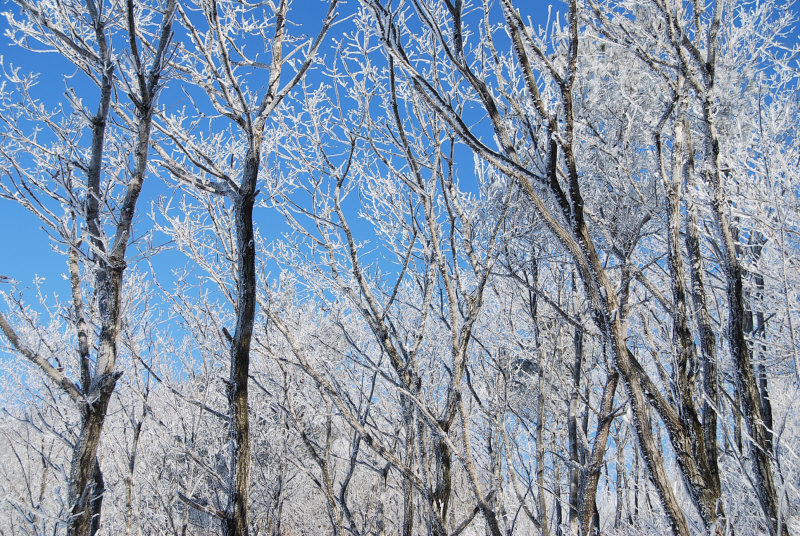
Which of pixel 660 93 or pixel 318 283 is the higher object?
pixel 660 93

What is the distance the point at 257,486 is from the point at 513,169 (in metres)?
11.6

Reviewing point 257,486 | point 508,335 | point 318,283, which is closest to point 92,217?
point 318,283

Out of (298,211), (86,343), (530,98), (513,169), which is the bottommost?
(86,343)

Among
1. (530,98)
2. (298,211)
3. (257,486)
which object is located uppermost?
(298,211)

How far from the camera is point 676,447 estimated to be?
1758 mm

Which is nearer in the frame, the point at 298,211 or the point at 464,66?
the point at 464,66

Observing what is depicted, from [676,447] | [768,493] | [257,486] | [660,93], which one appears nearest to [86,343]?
[676,447]

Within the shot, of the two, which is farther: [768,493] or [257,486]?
[257,486]

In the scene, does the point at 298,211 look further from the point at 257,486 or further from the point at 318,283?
the point at 257,486

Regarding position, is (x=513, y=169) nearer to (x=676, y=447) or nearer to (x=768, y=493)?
(x=676, y=447)

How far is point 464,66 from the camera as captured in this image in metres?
1.74

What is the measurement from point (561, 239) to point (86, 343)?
273cm

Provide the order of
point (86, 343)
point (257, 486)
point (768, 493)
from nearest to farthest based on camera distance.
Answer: point (768, 493) < point (86, 343) < point (257, 486)

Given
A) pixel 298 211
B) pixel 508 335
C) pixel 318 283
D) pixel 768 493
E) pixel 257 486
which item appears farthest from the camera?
pixel 257 486
